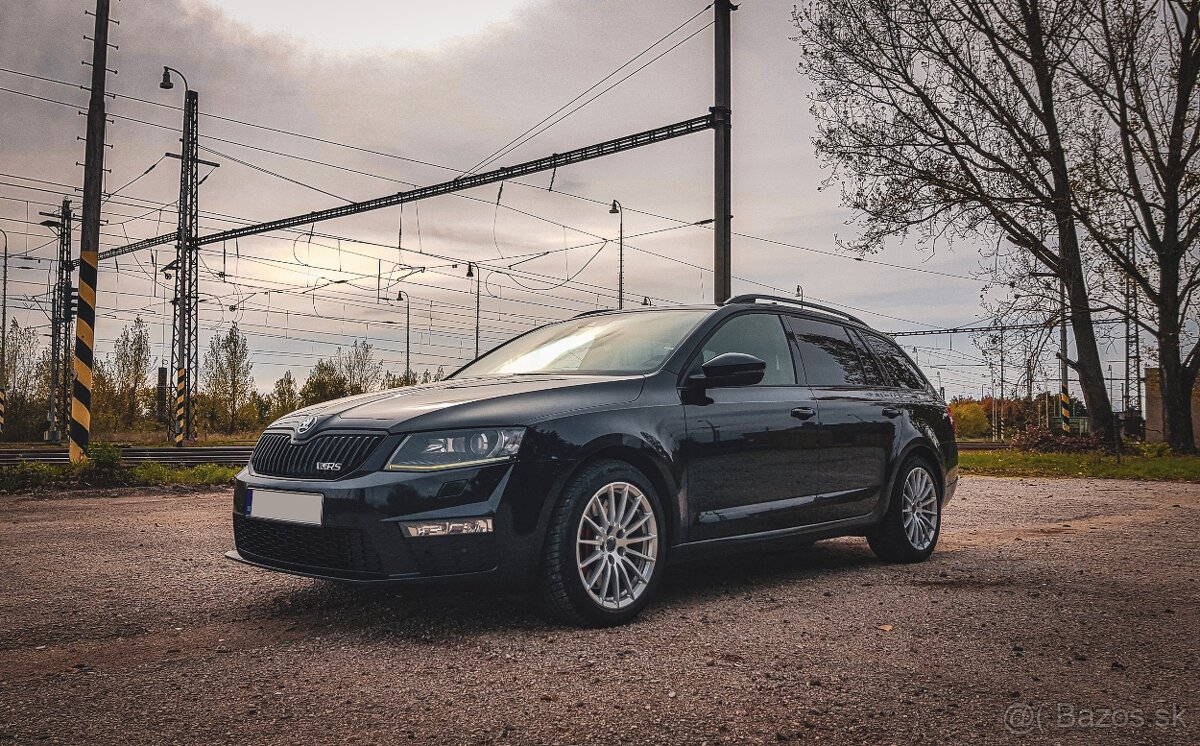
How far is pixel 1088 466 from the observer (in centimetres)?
1681

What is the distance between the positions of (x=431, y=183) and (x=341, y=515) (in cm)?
2177

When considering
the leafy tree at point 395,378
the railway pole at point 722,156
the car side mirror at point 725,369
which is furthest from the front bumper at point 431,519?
the leafy tree at point 395,378

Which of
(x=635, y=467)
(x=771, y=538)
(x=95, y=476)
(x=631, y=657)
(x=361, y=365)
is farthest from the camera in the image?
(x=361, y=365)

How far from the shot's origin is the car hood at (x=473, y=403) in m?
4.01

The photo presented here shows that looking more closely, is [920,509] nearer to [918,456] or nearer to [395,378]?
[918,456]

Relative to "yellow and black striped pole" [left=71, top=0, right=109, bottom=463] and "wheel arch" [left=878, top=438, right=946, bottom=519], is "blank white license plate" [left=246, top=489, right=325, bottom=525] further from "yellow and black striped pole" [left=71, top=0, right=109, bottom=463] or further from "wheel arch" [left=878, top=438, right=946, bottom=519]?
"yellow and black striped pole" [left=71, top=0, right=109, bottom=463]

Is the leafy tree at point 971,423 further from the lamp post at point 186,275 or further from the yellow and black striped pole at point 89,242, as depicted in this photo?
the yellow and black striped pole at point 89,242

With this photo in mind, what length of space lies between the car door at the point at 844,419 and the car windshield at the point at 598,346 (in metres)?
0.97

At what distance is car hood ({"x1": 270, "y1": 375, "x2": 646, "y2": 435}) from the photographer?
158 inches

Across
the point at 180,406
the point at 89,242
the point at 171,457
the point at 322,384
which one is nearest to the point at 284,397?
the point at 322,384

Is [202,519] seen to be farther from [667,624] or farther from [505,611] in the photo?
[667,624]

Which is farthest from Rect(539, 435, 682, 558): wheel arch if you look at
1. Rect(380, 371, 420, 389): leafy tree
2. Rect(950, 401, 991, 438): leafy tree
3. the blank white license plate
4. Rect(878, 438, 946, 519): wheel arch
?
Rect(950, 401, 991, 438): leafy tree

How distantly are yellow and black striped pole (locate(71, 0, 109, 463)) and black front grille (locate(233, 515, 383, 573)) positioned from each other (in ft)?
33.1

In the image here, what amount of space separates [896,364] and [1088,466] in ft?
40.0
